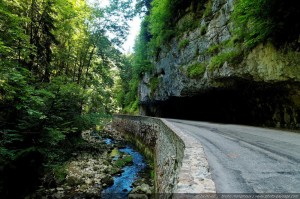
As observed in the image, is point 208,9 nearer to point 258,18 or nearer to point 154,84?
point 258,18

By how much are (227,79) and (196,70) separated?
3449mm

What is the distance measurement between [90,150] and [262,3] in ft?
50.9

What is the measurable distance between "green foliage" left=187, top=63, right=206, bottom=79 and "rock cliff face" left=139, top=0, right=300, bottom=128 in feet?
0.34

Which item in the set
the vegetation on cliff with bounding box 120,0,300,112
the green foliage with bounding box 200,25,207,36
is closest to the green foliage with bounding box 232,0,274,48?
the vegetation on cliff with bounding box 120,0,300,112

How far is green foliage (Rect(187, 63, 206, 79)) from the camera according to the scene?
14.7 meters

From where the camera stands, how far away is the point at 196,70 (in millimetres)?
15266

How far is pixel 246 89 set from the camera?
39.0 feet

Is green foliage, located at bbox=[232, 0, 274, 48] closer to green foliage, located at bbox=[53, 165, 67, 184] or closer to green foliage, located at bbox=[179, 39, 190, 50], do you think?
green foliage, located at bbox=[179, 39, 190, 50]

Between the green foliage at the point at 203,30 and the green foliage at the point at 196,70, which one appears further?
the green foliage at the point at 203,30

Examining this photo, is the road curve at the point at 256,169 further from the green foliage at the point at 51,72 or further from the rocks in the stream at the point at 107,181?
the rocks in the stream at the point at 107,181

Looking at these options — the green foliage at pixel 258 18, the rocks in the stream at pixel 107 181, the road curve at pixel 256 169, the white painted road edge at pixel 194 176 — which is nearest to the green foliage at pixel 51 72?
the rocks in the stream at pixel 107 181

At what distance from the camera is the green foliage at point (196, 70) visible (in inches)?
578

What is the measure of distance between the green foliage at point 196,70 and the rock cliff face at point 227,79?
102mm

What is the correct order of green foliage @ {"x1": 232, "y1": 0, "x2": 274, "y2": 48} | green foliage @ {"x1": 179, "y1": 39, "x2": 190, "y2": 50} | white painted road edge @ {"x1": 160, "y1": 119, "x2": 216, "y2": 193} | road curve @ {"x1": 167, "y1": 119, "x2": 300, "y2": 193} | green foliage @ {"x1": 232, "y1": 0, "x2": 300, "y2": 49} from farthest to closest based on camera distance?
green foliage @ {"x1": 179, "y1": 39, "x2": 190, "y2": 50} < green foliage @ {"x1": 232, "y1": 0, "x2": 274, "y2": 48} < green foliage @ {"x1": 232, "y1": 0, "x2": 300, "y2": 49} < road curve @ {"x1": 167, "y1": 119, "x2": 300, "y2": 193} < white painted road edge @ {"x1": 160, "y1": 119, "x2": 216, "y2": 193}
